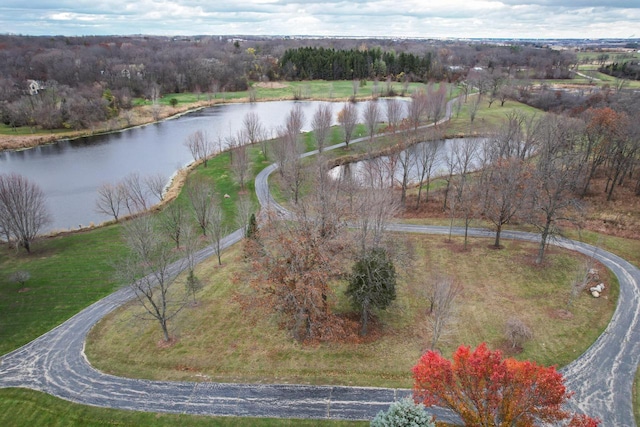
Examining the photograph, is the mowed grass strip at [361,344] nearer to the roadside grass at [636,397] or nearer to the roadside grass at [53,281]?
the roadside grass at [636,397]

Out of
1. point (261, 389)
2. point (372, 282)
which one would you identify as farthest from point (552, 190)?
point (261, 389)

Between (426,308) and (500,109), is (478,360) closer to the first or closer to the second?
(426,308)

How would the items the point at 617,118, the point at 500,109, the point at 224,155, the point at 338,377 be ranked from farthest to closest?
the point at 500,109 < the point at 224,155 < the point at 617,118 < the point at 338,377

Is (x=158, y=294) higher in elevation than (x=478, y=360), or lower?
lower

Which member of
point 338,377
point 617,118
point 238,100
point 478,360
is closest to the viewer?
point 478,360

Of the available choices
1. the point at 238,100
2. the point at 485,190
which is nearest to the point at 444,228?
the point at 485,190

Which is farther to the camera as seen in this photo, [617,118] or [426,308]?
[617,118]

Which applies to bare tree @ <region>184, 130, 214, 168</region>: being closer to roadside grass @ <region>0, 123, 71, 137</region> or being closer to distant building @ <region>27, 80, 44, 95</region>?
roadside grass @ <region>0, 123, 71, 137</region>

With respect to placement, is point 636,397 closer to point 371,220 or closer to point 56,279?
point 371,220
